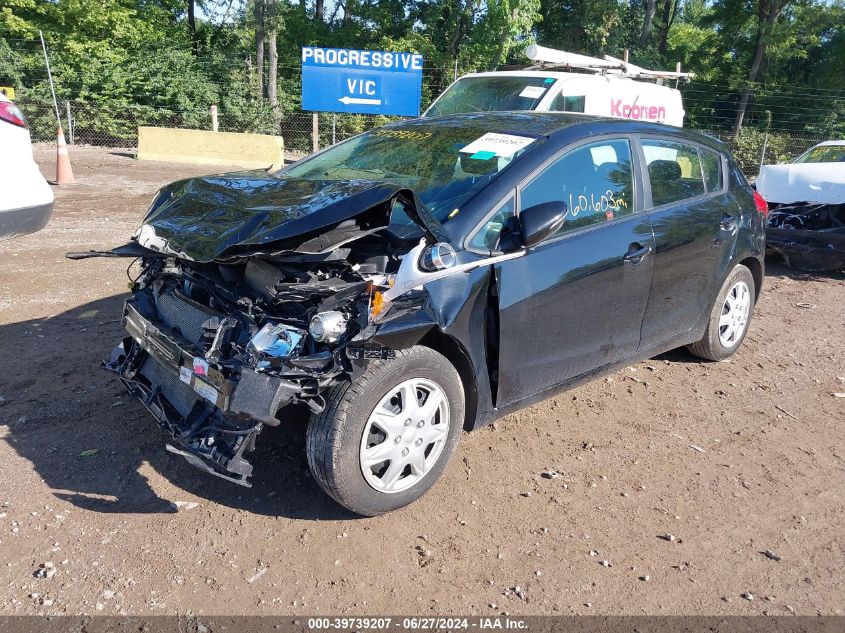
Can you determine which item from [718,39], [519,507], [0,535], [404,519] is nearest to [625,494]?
[519,507]

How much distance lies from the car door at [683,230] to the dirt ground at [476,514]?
1.98 ft

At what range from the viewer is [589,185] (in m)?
4.08

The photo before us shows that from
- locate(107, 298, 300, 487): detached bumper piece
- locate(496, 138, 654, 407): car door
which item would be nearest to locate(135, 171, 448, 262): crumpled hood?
locate(107, 298, 300, 487): detached bumper piece

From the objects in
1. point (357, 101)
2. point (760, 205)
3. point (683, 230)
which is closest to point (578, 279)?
point (683, 230)

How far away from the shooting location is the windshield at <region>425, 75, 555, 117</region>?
33.4ft

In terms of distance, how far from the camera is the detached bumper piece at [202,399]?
2914 mm

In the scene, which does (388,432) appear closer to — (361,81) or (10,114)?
(10,114)

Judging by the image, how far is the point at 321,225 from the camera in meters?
3.11

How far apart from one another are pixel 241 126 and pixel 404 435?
69.0 ft

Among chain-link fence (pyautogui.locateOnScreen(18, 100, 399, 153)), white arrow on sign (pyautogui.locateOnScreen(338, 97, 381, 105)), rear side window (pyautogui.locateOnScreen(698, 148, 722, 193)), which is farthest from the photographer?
chain-link fence (pyautogui.locateOnScreen(18, 100, 399, 153))

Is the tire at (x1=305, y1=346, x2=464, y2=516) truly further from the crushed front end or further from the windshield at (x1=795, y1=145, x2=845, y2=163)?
the windshield at (x1=795, y1=145, x2=845, y2=163)

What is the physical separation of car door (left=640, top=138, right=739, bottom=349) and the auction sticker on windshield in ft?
3.01

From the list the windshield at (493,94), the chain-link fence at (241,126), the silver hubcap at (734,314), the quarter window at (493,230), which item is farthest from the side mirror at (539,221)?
the chain-link fence at (241,126)

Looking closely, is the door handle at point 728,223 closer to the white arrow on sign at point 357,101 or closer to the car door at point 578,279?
the car door at point 578,279
